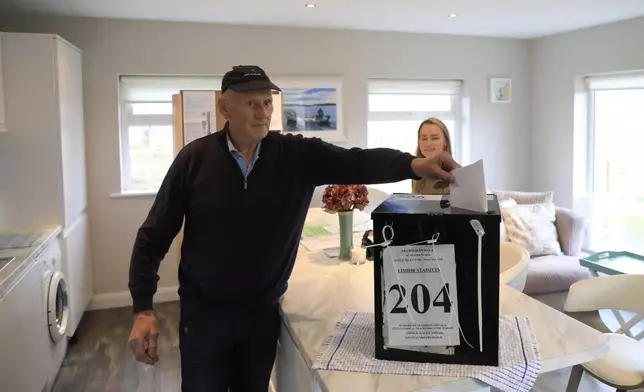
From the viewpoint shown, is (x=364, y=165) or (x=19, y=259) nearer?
(x=364, y=165)

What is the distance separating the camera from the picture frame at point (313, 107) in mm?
4594

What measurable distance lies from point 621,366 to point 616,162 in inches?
130

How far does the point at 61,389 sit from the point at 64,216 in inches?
40.1

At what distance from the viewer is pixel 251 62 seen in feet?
14.7

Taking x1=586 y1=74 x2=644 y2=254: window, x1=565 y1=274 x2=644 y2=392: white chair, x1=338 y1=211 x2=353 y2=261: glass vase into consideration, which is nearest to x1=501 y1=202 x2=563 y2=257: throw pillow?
x1=586 y1=74 x2=644 y2=254: window

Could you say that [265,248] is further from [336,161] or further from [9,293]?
[9,293]

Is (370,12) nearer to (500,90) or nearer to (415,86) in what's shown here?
(415,86)

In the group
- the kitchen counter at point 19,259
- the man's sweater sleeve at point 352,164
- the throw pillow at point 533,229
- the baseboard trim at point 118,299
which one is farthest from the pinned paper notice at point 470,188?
the baseboard trim at point 118,299

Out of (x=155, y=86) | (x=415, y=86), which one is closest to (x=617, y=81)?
(x=415, y=86)

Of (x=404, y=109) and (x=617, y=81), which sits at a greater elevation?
(x=617, y=81)

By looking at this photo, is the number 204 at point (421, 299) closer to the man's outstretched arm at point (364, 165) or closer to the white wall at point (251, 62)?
the man's outstretched arm at point (364, 165)

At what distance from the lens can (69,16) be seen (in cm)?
398

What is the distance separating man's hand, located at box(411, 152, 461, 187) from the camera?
1.32m

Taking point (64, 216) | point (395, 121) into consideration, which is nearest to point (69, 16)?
point (64, 216)
